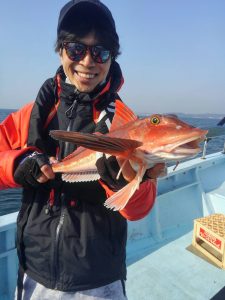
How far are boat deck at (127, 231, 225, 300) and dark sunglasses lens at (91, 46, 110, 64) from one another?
10.9 ft

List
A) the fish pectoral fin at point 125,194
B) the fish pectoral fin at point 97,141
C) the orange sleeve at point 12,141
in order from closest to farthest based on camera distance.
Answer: the fish pectoral fin at point 97,141
the fish pectoral fin at point 125,194
the orange sleeve at point 12,141

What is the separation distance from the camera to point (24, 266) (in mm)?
2629

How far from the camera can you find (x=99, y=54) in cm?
265

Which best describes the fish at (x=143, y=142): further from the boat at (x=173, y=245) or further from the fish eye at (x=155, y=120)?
the boat at (x=173, y=245)

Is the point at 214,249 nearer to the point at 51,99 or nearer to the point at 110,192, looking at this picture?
the point at 110,192

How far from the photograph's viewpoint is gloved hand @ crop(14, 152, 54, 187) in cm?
242

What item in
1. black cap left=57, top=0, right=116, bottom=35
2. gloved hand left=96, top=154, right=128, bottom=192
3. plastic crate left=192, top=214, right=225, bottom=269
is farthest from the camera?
plastic crate left=192, top=214, right=225, bottom=269

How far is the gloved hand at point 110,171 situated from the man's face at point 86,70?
2.82 feet

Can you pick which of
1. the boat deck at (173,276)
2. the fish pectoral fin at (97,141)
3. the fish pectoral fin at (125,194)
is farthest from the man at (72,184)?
the boat deck at (173,276)

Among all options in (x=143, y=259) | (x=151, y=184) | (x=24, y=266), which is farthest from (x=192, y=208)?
(x=24, y=266)

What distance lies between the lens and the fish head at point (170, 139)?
5.89ft

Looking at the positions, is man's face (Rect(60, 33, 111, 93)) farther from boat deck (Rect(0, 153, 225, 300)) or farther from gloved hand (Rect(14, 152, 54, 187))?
boat deck (Rect(0, 153, 225, 300))

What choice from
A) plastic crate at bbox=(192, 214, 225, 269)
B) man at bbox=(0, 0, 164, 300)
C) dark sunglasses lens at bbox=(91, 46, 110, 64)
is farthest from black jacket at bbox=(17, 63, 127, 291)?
plastic crate at bbox=(192, 214, 225, 269)

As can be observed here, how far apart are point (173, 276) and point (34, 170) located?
3257 mm
